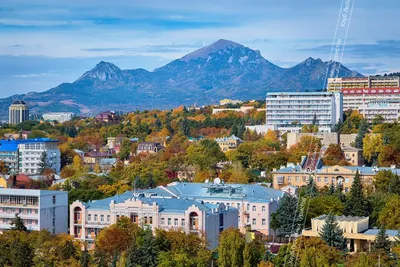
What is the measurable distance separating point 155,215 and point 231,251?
5.88 meters

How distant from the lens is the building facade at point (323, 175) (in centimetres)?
4175

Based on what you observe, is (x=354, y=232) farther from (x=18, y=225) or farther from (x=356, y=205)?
(x=18, y=225)

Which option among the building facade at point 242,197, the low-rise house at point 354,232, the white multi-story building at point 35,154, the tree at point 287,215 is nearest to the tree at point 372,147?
the building facade at point 242,197

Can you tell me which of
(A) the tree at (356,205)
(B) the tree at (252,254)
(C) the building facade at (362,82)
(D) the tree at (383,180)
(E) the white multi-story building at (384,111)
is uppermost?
(C) the building facade at (362,82)

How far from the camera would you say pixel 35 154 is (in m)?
60.5

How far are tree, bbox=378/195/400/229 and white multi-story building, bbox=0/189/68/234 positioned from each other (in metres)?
10.8

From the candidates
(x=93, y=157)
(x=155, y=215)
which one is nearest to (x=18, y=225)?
(x=155, y=215)

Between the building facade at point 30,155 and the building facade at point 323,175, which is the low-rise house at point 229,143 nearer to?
the building facade at point 30,155

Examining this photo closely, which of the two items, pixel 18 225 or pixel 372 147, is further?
pixel 372 147

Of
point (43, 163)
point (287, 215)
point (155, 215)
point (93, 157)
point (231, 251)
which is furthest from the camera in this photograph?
point (93, 157)

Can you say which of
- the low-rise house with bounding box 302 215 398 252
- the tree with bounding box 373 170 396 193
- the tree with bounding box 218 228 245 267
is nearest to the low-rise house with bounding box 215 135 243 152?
the tree with bounding box 373 170 396 193

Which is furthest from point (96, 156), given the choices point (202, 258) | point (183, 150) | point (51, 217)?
point (202, 258)

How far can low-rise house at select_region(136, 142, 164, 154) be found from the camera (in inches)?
Answer: 2487

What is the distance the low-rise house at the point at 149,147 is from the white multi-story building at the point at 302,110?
7719mm
